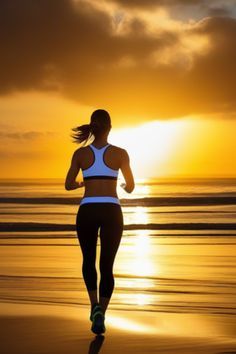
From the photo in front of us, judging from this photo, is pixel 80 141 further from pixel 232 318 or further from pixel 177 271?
pixel 177 271

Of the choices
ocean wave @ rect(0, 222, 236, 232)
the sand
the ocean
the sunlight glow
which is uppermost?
the sunlight glow

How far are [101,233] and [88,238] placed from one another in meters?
0.13

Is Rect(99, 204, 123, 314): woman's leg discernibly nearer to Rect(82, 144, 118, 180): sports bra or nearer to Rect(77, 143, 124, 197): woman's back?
Rect(77, 143, 124, 197): woman's back

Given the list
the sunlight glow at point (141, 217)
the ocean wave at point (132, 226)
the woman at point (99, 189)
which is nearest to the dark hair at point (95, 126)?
the woman at point (99, 189)

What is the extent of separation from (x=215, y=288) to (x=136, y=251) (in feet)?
20.0

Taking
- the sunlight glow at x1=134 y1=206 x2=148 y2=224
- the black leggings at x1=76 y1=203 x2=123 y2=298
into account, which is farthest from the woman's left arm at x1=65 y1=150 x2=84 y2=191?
the sunlight glow at x1=134 y1=206 x2=148 y2=224

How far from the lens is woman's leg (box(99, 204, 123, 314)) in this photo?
24.3 feet

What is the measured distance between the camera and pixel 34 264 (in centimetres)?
1477

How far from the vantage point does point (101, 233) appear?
752cm

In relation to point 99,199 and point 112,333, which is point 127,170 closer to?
point 99,199

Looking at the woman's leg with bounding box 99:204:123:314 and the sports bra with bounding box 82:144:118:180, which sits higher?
the sports bra with bounding box 82:144:118:180

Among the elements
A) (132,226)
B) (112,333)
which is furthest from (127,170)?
(132,226)

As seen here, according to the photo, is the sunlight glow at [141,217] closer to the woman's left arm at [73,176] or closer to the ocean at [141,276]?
the ocean at [141,276]

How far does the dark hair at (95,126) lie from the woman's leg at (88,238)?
0.67 metres
